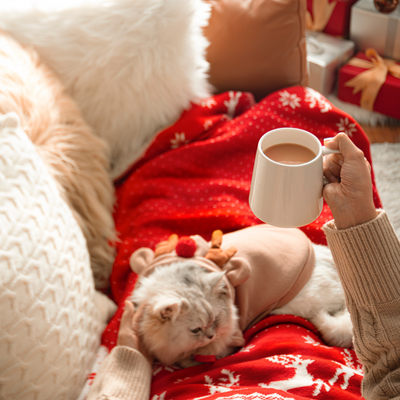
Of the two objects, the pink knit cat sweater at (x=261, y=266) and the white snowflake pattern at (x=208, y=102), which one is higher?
the white snowflake pattern at (x=208, y=102)

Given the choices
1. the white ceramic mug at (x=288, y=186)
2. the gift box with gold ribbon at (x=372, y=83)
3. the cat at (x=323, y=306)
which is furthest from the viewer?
the gift box with gold ribbon at (x=372, y=83)

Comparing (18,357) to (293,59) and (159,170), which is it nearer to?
(159,170)

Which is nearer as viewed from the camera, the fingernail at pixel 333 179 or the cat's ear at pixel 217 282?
the fingernail at pixel 333 179

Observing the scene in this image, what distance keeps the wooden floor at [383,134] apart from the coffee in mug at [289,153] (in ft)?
4.51

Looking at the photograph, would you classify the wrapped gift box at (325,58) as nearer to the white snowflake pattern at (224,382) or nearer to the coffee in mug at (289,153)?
the coffee in mug at (289,153)

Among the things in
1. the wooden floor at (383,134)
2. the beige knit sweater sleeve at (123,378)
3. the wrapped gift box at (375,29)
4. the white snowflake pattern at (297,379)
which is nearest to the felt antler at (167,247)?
the beige knit sweater sleeve at (123,378)

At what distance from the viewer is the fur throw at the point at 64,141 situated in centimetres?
103

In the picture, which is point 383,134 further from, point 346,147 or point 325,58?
point 346,147

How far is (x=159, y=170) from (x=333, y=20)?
4.72ft

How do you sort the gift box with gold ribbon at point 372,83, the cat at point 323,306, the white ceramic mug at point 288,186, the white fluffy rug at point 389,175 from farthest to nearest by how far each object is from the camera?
the gift box with gold ribbon at point 372,83
the white fluffy rug at point 389,175
the cat at point 323,306
the white ceramic mug at point 288,186

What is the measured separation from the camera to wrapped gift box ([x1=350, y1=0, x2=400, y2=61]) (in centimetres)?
193

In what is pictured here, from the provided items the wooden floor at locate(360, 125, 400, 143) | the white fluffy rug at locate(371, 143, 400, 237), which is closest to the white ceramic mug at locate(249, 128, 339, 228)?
the white fluffy rug at locate(371, 143, 400, 237)

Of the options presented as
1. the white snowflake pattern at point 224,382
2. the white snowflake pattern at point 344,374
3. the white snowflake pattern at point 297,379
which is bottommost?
the white snowflake pattern at point 224,382

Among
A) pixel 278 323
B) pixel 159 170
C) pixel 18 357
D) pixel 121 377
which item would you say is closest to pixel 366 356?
pixel 278 323
